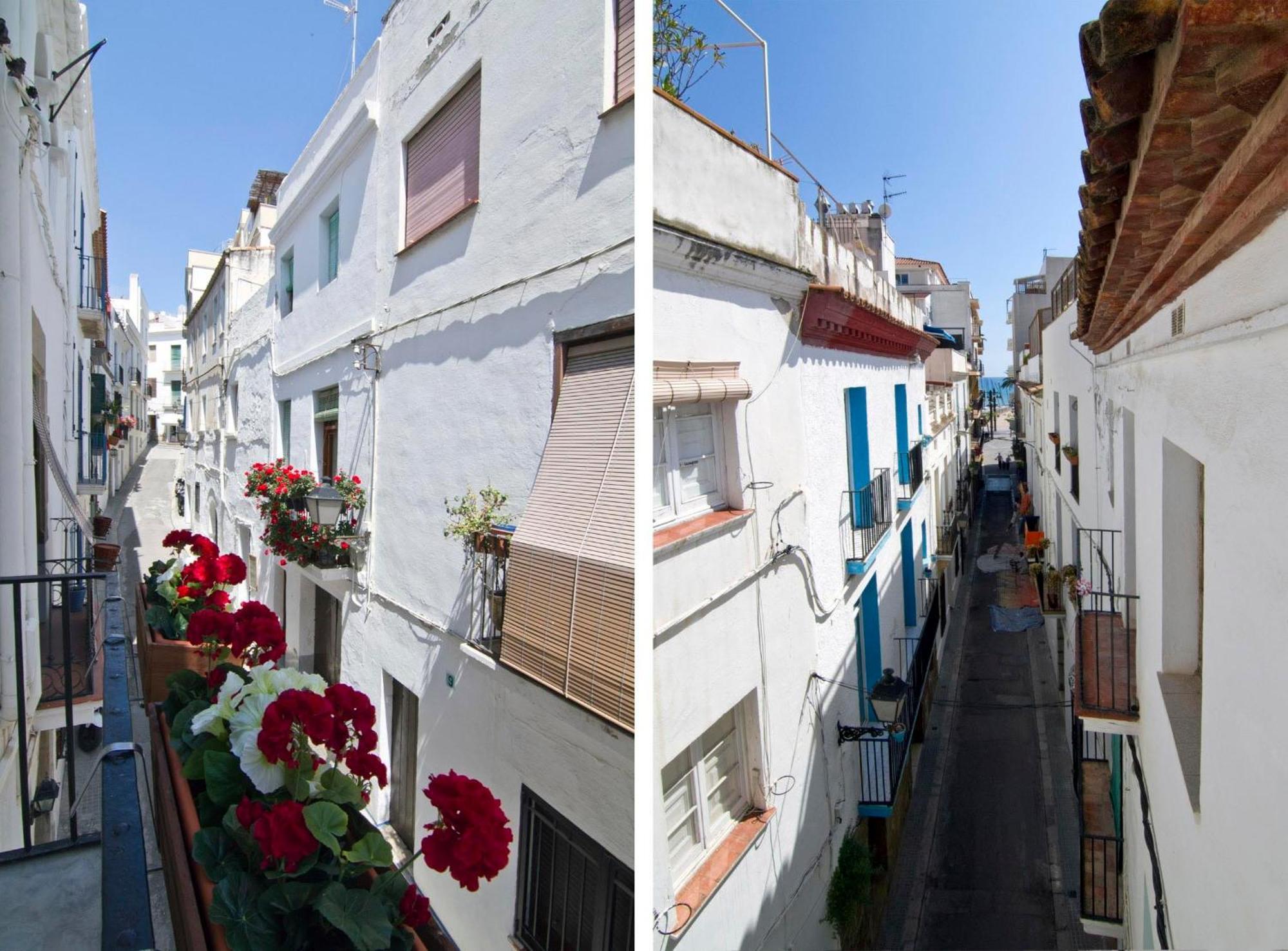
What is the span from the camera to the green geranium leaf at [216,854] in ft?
4.25

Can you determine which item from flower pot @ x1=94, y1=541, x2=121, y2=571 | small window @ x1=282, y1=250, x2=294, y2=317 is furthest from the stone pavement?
small window @ x1=282, y1=250, x2=294, y2=317

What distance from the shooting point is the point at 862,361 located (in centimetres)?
409

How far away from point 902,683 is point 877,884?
44.8 inches

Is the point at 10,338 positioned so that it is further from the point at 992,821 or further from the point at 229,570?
the point at 992,821

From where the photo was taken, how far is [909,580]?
18.9ft

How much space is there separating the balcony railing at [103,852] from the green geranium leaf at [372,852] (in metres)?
0.30

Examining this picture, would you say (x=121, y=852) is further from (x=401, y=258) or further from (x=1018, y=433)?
(x=1018, y=433)

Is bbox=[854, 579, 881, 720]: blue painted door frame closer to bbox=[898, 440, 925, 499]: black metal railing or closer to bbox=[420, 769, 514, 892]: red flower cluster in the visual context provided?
bbox=[898, 440, 925, 499]: black metal railing

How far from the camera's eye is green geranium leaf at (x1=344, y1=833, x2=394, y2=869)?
1213 millimetres

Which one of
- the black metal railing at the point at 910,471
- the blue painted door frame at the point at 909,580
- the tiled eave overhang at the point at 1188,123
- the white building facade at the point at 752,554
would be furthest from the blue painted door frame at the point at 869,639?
the tiled eave overhang at the point at 1188,123

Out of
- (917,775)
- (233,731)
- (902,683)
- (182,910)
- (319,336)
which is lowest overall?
(917,775)

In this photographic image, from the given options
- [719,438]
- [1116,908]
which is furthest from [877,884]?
[719,438]

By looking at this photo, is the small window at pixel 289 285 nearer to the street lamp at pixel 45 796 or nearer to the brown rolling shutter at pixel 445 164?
the brown rolling shutter at pixel 445 164

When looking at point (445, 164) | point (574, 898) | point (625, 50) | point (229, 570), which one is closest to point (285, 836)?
point (574, 898)
